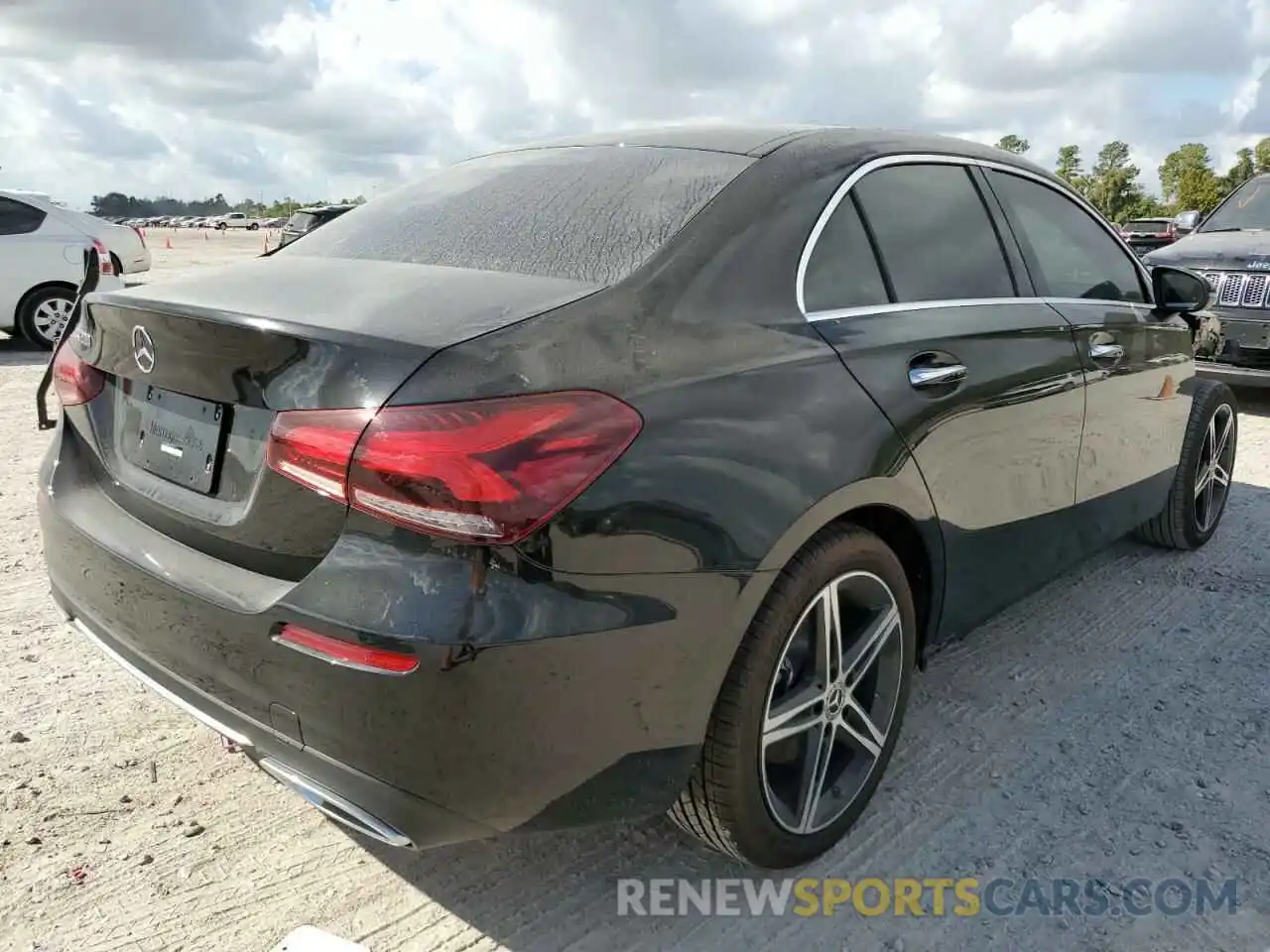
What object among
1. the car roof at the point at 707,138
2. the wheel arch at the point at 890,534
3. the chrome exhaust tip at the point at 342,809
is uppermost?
the car roof at the point at 707,138

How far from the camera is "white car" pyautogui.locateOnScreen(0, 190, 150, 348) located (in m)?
9.90

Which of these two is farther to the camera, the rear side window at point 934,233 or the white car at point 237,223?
the white car at point 237,223

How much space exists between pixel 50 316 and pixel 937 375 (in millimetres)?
10208

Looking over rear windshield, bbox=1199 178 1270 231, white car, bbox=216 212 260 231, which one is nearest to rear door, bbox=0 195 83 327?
rear windshield, bbox=1199 178 1270 231

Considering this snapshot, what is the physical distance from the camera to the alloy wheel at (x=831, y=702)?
7.31 ft

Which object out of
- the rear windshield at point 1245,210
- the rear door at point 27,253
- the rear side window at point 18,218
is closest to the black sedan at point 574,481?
the rear windshield at point 1245,210

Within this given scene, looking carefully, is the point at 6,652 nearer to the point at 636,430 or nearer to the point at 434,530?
the point at 434,530

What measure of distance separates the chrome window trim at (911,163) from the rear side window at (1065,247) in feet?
0.06

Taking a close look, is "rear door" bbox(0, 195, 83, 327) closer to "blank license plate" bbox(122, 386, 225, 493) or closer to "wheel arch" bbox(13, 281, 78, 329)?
"wheel arch" bbox(13, 281, 78, 329)

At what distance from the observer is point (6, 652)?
3.33 meters

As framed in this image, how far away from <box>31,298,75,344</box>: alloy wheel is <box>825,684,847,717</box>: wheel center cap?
1002cm

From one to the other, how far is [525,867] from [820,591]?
957 mm

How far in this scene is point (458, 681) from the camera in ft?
5.44

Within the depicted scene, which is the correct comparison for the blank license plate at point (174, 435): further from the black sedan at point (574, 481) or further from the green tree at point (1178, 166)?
the green tree at point (1178, 166)
